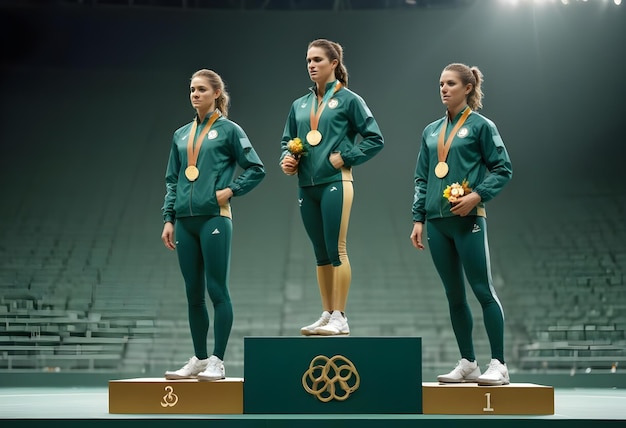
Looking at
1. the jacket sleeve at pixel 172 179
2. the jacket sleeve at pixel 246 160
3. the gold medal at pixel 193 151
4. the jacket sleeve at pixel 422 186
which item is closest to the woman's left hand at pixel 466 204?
the jacket sleeve at pixel 422 186

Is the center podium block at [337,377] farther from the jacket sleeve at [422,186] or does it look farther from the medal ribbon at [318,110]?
the medal ribbon at [318,110]

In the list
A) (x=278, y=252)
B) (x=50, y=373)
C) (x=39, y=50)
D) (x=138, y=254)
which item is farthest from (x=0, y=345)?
(x=39, y=50)

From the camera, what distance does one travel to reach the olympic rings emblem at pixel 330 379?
13.0ft

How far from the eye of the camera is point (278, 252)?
33.3ft

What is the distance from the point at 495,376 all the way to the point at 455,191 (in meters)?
0.92

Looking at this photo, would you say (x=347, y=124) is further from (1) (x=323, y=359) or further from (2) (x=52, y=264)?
(2) (x=52, y=264)

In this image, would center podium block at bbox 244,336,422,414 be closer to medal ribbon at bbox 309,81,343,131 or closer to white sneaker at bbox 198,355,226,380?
white sneaker at bbox 198,355,226,380

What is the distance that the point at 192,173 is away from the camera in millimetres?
4277

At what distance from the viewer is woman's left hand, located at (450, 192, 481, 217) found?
4008 mm

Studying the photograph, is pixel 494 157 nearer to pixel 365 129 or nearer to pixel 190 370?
pixel 365 129

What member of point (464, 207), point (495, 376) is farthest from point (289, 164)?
point (495, 376)

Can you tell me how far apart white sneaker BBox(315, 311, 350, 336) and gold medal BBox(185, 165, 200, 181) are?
1.00 meters

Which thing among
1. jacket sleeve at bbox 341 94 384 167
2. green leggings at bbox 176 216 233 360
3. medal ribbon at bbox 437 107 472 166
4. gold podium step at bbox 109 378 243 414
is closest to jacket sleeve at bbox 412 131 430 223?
medal ribbon at bbox 437 107 472 166

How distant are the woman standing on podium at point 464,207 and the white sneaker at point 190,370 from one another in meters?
1.24
